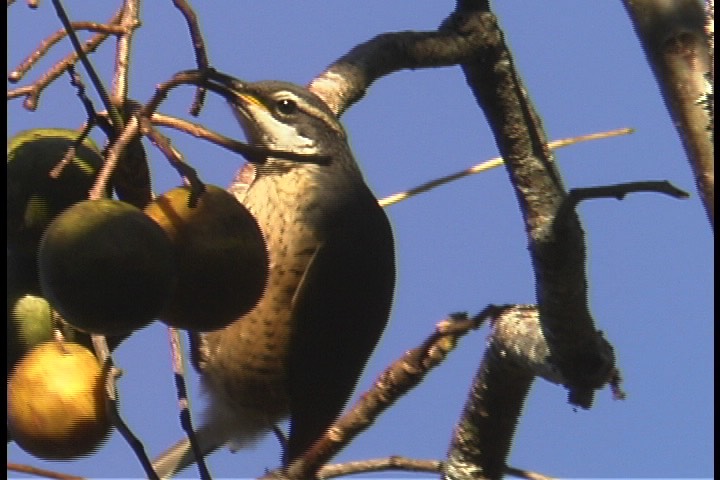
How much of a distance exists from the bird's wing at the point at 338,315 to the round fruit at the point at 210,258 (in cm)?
158

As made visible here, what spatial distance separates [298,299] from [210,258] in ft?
6.67

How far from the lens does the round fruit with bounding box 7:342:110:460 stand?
1.45 m

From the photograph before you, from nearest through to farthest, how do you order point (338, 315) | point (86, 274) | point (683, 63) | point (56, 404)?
point (86, 274)
point (56, 404)
point (683, 63)
point (338, 315)

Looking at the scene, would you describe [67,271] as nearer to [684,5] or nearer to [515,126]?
[684,5]

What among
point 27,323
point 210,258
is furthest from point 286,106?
point 210,258

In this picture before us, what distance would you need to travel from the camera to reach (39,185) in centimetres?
155

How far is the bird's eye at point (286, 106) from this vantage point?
3434 millimetres

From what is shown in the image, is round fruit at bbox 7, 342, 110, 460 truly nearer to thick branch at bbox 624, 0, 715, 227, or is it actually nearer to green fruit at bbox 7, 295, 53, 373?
green fruit at bbox 7, 295, 53, 373

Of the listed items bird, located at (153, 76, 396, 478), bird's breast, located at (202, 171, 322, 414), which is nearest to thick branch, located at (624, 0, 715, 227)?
bird, located at (153, 76, 396, 478)

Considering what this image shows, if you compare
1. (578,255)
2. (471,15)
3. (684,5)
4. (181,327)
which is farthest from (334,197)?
(181,327)

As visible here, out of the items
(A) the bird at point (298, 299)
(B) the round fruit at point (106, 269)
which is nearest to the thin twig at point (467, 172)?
(A) the bird at point (298, 299)

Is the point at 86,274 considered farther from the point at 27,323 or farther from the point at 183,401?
the point at 183,401

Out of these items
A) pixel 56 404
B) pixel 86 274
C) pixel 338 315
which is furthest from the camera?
pixel 338 315

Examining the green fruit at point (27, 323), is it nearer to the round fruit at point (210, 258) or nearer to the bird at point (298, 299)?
the round fruit at point (210, 258)
